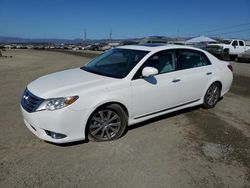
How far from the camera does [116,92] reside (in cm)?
461

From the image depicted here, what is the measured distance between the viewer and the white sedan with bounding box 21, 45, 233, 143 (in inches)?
167

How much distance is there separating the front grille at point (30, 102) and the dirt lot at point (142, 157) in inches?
24.0

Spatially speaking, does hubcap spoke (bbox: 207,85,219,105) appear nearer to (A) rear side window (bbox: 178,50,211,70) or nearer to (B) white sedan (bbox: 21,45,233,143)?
(B) white sedan (bbox: 21,45,233,143)

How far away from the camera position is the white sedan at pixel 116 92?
4242 mm

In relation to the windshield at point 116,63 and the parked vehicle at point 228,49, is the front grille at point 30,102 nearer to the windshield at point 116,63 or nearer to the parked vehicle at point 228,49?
the windshield at point 116,63

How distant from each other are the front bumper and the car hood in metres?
0.29

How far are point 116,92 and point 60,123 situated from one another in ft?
3.40

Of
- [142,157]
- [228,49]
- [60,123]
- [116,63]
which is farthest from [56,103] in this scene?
[228,49]

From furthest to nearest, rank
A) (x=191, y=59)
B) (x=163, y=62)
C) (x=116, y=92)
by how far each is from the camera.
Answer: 1. (x=191, y=59)
2. (x=163, y=62)
3. (x=116, y=92)

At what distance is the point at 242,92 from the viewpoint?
9.20 metres

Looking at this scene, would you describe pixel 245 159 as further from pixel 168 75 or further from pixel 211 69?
pixel 211 69

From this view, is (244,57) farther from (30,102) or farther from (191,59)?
(30,102)

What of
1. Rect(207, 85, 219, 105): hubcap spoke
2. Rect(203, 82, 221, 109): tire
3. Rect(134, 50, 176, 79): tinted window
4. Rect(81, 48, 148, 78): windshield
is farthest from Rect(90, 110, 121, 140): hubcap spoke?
Rect(207, 85, 219, 105): hubcap spoke

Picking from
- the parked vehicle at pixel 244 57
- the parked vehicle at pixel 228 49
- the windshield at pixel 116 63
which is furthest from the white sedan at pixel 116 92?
the parked vehicle at pixel 228 49
